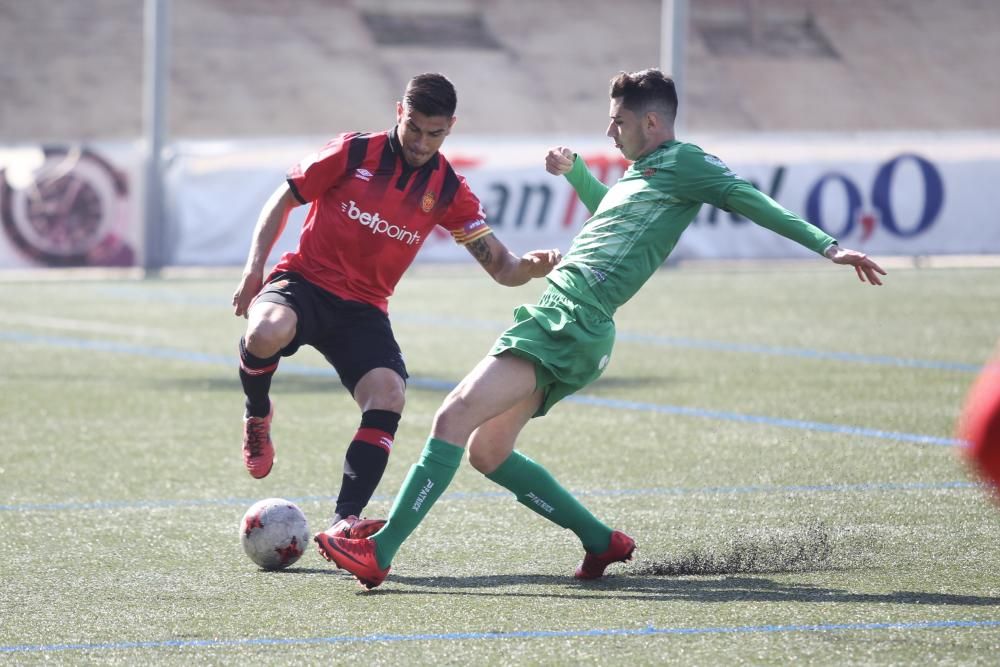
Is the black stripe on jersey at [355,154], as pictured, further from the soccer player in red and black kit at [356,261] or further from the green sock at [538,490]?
the green sock at [538,490]

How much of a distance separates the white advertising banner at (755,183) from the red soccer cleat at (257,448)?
14.6 meters

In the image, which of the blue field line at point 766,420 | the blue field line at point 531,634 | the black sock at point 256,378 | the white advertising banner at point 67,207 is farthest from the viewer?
the white advertising banner at point 67,207

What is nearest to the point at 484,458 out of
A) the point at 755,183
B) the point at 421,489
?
the point at 421,489

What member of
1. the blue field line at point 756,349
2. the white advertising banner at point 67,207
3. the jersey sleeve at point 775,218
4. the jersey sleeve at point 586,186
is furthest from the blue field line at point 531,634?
the white advertising banner at point 67,207

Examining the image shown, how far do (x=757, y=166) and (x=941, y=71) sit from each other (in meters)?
29.2

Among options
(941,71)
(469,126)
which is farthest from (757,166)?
(941,71)

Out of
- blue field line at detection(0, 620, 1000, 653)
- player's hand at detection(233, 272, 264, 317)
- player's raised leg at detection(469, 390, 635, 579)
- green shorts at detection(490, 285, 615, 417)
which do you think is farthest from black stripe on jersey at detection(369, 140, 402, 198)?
blue field line at detection(0, 620, 1000, 653)

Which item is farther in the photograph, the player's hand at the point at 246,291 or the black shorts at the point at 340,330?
the black shorts at the point at 340,330

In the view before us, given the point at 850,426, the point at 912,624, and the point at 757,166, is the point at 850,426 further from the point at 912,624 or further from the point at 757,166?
the point at 757,166

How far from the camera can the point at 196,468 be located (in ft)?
24.1

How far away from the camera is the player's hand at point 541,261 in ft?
18.4

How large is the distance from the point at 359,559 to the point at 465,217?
1549mm

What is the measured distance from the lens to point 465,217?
600 centimetres

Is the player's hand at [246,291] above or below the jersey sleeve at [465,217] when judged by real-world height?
below
